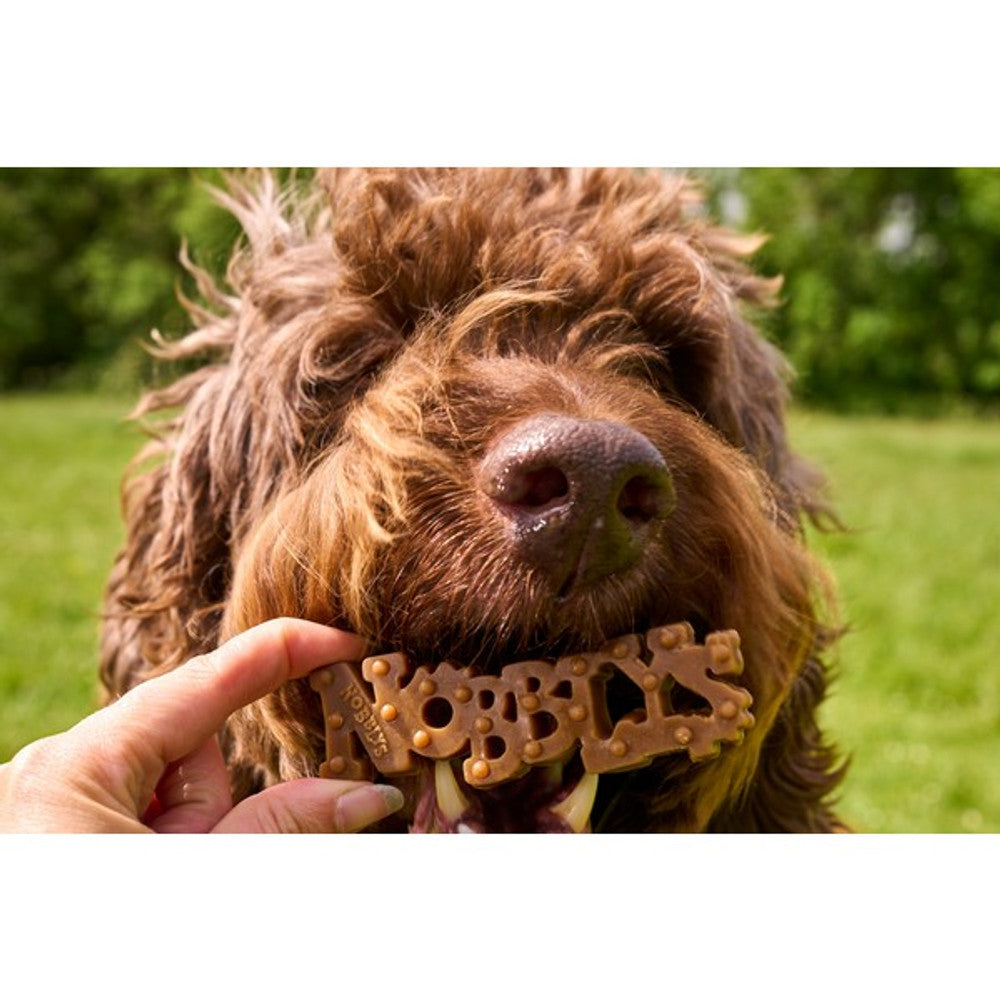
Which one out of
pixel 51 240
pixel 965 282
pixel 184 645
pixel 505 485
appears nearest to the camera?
pixel 505 485

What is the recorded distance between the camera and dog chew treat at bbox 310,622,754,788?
2.22 meters

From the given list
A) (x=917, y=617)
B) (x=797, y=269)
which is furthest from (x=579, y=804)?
(x=797, y=269)

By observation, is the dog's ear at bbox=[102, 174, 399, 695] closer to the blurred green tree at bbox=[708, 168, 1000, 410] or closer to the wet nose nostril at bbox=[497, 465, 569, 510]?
the wet nose nostril at bbox=[497, 465, 569, 510]

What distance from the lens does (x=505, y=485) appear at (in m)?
2.11

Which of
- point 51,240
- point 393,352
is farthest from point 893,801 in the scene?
point 51,240

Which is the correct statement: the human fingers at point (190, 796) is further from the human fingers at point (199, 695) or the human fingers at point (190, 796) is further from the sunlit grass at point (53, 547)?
the sunlit grass at point (53, 547)

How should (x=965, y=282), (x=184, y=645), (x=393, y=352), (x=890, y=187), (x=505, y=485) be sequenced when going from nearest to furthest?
(x=505, y=485), (x=393, y=352), (x=184, y=645), (x=965, y=282), (x=890, y=187)

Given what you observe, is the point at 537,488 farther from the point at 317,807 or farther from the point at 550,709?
the point at 317,807

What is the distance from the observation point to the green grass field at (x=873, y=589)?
16.4 feet

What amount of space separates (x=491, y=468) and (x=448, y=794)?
0.65 meters

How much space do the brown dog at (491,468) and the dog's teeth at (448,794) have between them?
1 cm
